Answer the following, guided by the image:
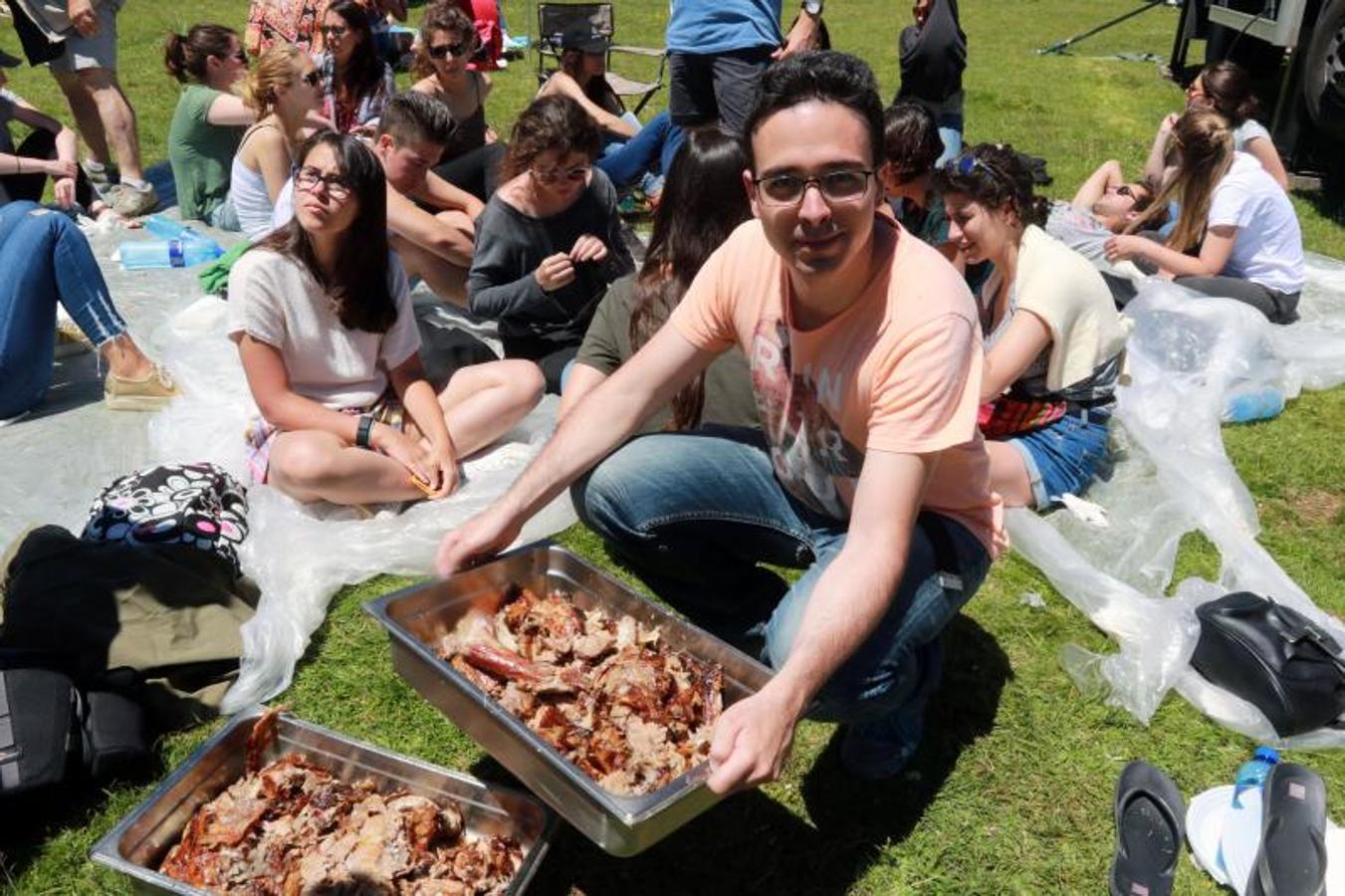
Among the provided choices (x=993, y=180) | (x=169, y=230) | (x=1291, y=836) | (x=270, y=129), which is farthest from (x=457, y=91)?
(x=1291, y=836)

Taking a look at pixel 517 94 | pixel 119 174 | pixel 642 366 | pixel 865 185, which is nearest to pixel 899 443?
pixel 865 185

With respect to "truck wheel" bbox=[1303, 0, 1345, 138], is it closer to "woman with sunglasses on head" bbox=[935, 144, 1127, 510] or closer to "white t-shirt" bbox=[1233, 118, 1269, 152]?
"white t-shirt" bbox=[1233, 118, 1269, 152]

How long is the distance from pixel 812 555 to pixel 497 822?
0.96m

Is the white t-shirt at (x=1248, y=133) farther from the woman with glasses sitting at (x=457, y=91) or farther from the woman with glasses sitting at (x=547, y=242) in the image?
the woman with glasses sitting at (x=457, y=91)

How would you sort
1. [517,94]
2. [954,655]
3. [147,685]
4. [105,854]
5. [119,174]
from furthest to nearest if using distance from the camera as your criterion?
[517,94] → [119,174] → [954,655] → [147,685] → [105,854]

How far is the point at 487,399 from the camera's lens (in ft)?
12.1

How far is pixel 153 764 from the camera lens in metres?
2.45

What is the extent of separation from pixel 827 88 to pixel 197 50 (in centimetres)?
494

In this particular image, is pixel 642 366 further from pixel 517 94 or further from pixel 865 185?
pixel 517 94

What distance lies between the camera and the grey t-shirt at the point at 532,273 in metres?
3.96

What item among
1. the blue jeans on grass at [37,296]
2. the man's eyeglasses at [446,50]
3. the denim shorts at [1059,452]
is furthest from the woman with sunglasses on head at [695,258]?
the man's eyeglasses at [446,50]

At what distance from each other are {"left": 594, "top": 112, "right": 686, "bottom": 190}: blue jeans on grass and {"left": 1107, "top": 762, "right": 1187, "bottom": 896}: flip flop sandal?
451 cm

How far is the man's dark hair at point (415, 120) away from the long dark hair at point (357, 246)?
3.51ft

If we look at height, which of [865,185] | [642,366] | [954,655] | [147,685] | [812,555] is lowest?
→ [954,655]
